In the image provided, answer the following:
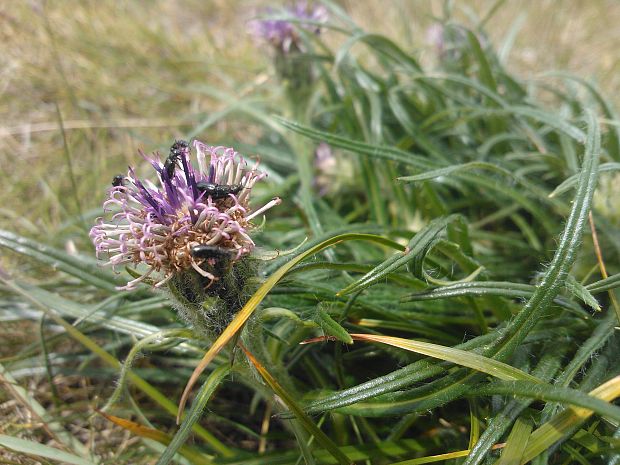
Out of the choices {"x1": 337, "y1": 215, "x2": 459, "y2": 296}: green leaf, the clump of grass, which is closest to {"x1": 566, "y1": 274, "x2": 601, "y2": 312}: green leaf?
the clump of grass

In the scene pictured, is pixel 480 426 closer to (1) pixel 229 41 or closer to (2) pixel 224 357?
(2) pixel 224 357

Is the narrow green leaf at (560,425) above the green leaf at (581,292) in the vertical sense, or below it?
below

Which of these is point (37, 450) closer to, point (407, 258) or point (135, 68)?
point (407, 258)

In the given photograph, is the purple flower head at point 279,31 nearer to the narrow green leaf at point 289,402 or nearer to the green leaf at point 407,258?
the green leaf at point 407,258

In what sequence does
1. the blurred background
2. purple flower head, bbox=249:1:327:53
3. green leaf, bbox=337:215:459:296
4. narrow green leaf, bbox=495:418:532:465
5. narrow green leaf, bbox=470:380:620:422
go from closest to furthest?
narrow green leaf, bbox=470:380:620:422
narrow green leaf, bbox=495:418:532:465
green leaf, bbox=337:215:459:296
purple flower head, bbox=249:1:327:53
the blurred background

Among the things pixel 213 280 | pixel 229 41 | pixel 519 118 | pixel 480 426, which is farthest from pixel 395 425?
pixel 229 41

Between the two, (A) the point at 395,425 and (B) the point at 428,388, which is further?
(A) the point at 395,425

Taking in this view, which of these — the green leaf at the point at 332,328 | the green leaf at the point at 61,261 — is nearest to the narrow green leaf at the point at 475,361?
the green leaf at the point at 332,328

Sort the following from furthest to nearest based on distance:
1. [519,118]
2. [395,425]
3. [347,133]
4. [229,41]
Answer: [229,41] < [347,133] < [519,118] < [395,425]

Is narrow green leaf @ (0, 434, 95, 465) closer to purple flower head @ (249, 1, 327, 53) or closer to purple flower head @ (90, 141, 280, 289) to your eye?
purple flower head @ (90, 141, 280, 289)
